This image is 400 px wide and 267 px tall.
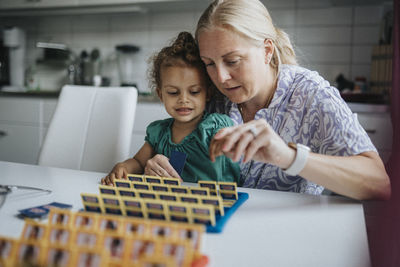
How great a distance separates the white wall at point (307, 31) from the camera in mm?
2703

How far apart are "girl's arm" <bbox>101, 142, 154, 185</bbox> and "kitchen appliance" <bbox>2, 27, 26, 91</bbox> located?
2.76 meters

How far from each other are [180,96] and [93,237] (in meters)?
0.77

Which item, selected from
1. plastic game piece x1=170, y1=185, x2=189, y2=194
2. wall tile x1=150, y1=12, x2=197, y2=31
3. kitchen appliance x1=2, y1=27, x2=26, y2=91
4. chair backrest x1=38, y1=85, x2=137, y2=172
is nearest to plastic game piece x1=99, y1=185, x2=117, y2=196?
plastic game piece x1=170, y1=185, x2=189, y2=194

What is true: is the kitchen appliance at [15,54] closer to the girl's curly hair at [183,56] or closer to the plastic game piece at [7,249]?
the girl's curly hair at [183,56]

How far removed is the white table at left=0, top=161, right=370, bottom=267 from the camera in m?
0.53

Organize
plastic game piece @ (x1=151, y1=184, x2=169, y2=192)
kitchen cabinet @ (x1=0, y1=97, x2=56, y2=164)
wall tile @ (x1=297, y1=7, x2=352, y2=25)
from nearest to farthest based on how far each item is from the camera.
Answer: plastic game piece @ (x1=151, y1=184, x2=169, y2=192) → wall tile @ (x1=297, y1=7, x2=352, y2=25) → kitchen cabinet @ (x1=0, y1=97, x2=56, y2=164)

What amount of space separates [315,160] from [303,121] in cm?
32

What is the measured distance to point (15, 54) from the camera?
3633 millimetres

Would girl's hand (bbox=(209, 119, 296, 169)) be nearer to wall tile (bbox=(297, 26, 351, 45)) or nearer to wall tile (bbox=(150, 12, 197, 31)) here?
wall tile (bbox=(297, 26, 351, 45))

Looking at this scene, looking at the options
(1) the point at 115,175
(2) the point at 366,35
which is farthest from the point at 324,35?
(1) the point at 115,175

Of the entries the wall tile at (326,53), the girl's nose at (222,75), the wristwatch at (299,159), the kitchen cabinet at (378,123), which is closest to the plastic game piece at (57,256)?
the wristwatch at (299,159)

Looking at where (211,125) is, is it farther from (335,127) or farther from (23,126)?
(23,126)

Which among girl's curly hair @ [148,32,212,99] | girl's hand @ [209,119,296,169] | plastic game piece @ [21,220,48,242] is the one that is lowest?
plastic game piece @ [21,220,48,242]

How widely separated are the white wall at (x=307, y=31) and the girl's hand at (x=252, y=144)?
1773mm
